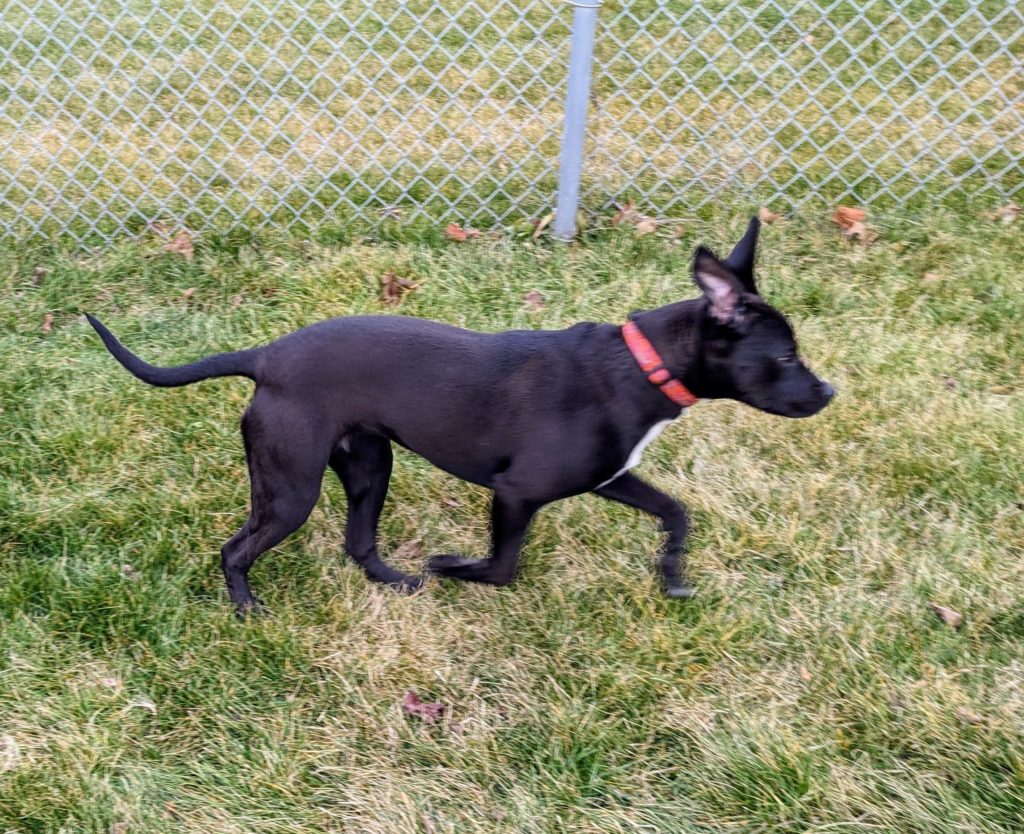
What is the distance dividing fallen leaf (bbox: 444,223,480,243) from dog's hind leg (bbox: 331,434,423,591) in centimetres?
196

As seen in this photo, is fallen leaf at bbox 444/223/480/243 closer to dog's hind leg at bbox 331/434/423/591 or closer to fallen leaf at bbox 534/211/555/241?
fallen leaf at bbox 534/211/555/241

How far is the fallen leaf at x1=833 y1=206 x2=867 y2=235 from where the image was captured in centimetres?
467

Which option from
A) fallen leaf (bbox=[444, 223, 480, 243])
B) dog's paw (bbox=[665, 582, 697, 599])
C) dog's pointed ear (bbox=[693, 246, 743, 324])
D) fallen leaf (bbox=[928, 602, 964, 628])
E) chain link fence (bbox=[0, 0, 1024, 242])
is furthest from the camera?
chain link fence (bbox=[0, 0, 1024, 242])

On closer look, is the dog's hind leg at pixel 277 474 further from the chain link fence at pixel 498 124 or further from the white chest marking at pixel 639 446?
the chain link fence at pixel 498 124

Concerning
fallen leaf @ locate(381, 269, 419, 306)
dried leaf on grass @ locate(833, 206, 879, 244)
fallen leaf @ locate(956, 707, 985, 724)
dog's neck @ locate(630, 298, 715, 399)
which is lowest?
fallen leaf @ locate(381, 269, 419, 306)

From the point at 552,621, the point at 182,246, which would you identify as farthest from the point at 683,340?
the point at 182,246

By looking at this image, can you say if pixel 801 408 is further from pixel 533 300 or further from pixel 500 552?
pixel 533 300

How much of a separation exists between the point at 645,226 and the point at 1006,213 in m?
1.66

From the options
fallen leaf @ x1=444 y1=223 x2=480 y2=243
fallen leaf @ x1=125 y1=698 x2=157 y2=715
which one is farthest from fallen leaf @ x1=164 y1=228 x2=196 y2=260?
fallen leaf @ x1=125 y1=698 x2=157 y2=715

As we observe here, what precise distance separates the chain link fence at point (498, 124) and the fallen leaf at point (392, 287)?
52 cm

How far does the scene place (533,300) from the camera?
4336 mm

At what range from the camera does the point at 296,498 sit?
8.82ft

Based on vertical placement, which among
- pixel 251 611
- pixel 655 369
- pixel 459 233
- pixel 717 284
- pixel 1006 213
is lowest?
pixel 251 611

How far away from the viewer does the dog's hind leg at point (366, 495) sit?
293 centimetres
